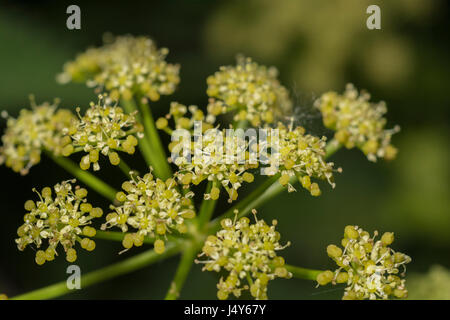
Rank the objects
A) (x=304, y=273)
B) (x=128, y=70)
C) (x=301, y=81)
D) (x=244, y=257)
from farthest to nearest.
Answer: (x=301, y=81), (x=128, y=70), (x=304, y=273), (x=244, y=257)

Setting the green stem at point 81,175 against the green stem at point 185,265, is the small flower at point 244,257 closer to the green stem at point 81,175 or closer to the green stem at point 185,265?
the green stem at point 185,265

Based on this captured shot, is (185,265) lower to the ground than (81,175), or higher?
lower

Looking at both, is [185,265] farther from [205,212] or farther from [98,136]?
[98,136]

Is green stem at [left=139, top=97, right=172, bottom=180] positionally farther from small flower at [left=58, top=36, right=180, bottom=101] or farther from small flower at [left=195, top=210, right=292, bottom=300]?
small flower at [left=195, top=210, right=292, bottom=300]

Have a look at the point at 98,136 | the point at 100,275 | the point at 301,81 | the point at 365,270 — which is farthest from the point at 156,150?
the point at 301,81
